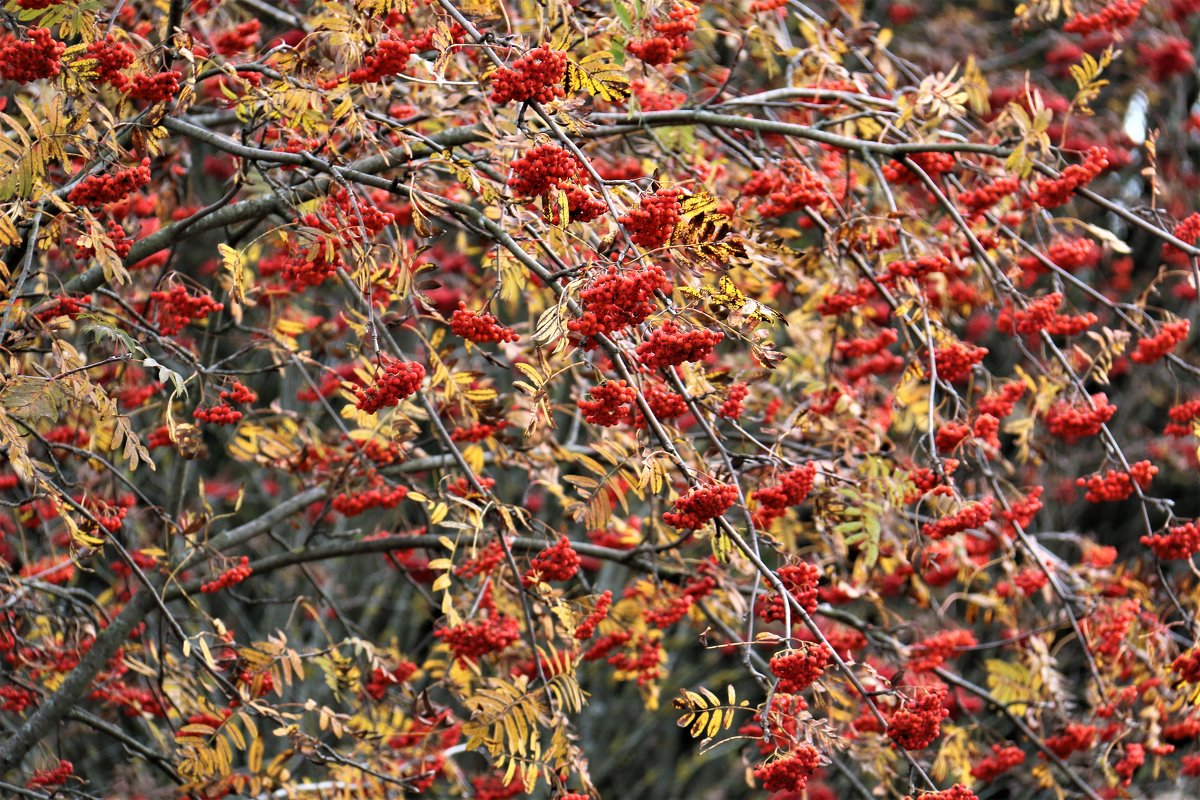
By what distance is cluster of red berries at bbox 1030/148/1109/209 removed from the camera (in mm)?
3520

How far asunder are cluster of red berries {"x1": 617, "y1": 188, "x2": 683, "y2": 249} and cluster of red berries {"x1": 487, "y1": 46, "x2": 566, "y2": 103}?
33 centimetres

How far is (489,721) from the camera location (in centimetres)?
353

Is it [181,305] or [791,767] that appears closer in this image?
[791,767]

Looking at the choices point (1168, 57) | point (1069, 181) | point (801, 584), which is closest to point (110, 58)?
point (801, 584)

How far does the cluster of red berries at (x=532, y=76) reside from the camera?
108 inches

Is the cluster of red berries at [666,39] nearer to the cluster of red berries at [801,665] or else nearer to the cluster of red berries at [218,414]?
the cluster of red berries at [218,414]

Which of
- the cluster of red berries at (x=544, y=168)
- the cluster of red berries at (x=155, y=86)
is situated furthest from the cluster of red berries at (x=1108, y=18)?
the cluster of red berries at (x=155, y=86)

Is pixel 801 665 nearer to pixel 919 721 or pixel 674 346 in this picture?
pixel 919 721

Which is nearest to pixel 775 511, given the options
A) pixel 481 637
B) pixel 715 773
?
pixel 481 637

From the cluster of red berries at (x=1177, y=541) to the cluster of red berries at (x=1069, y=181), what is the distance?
98cm

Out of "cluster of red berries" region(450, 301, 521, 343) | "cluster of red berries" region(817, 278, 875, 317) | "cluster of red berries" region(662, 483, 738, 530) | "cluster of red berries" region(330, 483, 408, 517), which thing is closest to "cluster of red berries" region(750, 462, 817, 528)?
"cluster of red berries" region(662, 483, 738, 530)

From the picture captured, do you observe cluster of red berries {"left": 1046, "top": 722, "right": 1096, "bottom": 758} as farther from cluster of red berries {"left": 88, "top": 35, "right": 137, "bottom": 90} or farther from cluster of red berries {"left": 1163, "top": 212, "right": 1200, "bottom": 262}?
cluster of red berries {"left": 88, "top": 35, "right": 137, "bottom": 90}

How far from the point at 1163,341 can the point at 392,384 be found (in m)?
2.34

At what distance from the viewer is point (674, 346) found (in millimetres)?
2654
